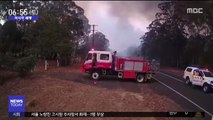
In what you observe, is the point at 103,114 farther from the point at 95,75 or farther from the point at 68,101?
the point at 95,75

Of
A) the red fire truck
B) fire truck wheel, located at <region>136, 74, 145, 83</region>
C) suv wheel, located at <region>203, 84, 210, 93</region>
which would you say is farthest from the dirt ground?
fire truck wheel, located at <region>136, 74, 145, 83</region>

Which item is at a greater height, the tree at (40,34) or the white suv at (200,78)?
the tree at (40,34)

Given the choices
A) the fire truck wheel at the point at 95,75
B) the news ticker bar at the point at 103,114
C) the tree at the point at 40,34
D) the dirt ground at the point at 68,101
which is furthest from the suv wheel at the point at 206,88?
the news ticker bar at the point at 103,114

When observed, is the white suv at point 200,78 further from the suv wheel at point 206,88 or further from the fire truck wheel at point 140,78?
the fire truck wheel at point 140,78

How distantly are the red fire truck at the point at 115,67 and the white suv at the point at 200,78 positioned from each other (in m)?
2.77

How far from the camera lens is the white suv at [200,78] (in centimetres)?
1662

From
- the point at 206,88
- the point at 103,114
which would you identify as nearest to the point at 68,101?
the point at 103,114

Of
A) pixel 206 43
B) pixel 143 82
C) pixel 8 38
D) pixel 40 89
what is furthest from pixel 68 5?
pixel 206 43

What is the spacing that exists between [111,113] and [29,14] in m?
4.61

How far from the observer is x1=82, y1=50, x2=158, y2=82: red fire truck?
19.7m

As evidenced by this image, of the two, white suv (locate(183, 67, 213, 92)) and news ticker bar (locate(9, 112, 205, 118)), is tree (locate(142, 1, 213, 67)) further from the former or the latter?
white suv (locate(183, 67, 213, 92))

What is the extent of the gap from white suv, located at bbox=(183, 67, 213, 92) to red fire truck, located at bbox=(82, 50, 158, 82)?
2.77 m

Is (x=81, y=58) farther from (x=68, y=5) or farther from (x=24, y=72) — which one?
(x=68, y=5)

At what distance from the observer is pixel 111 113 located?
28.7 feet
